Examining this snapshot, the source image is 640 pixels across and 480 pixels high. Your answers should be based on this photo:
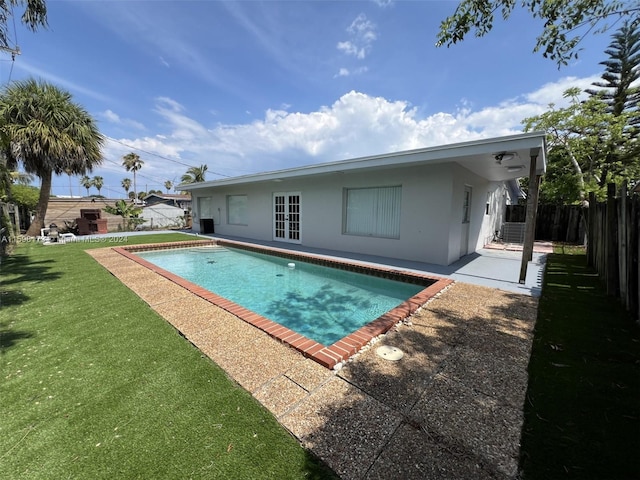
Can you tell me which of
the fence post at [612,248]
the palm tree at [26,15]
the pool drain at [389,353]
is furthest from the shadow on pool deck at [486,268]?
the palm tree at [26,15]

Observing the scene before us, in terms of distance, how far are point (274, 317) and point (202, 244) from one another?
9.08 meters

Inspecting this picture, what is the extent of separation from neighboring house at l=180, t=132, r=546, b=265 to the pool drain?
474cm

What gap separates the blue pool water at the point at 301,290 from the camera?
4617 millimetres

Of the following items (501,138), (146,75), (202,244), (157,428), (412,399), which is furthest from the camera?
(146,75)

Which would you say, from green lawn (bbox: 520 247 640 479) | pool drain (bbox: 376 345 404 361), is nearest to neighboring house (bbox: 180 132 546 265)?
green lawn (bbox: 520 247 640 479)

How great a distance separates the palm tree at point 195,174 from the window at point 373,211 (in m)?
38.8

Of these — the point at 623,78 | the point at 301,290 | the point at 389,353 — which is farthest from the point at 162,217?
the point at 623,78

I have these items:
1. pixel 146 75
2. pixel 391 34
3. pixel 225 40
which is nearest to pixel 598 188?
pixel 391 34

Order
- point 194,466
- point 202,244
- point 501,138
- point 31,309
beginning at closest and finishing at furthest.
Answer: point 194,466, point 31,309, point 501,138, point 202,244

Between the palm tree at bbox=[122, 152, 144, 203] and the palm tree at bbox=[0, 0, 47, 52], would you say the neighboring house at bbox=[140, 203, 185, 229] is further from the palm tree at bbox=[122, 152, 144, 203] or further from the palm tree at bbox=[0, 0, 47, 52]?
the palm tree at bbox=[122, 152, 144, 203]

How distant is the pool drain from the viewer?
290 centimetres

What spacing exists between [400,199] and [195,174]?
41.3 m

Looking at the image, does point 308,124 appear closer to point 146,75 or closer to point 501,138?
point 146,75

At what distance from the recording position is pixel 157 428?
1939mm
